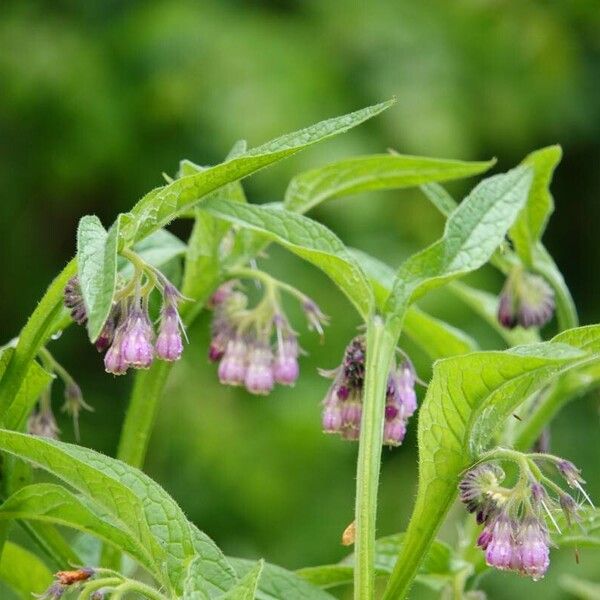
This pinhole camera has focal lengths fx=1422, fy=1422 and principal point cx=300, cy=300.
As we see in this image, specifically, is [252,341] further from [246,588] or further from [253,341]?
[246,588]

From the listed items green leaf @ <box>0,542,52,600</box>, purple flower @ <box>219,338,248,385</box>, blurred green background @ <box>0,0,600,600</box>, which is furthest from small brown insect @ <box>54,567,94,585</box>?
blurred green background @ <box>0,0,600,600</box>

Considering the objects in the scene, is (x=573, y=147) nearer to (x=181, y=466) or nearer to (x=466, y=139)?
(x=466, y=139)

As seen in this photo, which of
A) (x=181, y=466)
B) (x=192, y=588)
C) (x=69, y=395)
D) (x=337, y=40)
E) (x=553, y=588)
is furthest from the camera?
(x=337, y=40)

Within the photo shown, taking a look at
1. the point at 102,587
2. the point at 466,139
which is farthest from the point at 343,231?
the point at 102,587

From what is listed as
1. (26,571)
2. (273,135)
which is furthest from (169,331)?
(273,135)

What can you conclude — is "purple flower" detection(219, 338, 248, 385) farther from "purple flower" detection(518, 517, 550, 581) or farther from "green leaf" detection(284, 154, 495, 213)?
"purple flower" detection(518, 517, 550, 581)

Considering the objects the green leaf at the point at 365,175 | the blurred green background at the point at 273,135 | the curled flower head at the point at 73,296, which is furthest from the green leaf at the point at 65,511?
the blurred green background at the point at 273,135
